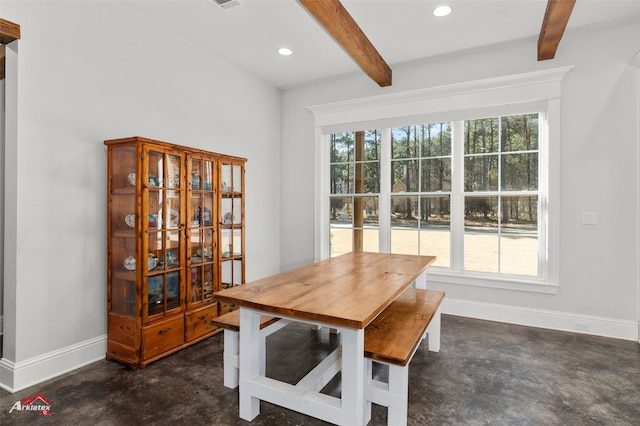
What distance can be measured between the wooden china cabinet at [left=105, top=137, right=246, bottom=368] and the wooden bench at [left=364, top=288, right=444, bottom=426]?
1.71 meters

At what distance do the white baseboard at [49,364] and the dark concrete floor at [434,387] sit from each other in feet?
0.23

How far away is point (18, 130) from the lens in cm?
230

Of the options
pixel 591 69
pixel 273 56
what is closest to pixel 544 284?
pixel 591 69

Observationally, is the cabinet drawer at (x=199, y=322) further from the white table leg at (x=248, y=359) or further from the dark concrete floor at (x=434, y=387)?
the white table leg at (x=248, y=359)

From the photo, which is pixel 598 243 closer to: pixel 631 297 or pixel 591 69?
pixel 631 297

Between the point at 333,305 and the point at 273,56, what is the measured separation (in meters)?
3.27

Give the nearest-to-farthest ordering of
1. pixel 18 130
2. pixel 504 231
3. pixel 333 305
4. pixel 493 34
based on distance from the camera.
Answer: pixel 333 305, pixel 18 130, pixel 493 34, pixel 504 231

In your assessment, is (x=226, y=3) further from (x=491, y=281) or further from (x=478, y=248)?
(x=491, y=281)

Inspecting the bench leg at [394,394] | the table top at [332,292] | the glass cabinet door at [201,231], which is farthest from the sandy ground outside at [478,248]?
the bench leg at [394,394]

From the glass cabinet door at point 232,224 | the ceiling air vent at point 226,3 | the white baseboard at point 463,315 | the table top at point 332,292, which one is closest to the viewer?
the table top at point 332,292

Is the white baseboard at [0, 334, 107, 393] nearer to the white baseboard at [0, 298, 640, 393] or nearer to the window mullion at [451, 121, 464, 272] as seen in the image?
the white baseboard at [0, 298, 640, 393]

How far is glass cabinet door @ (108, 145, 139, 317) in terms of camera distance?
2656mm

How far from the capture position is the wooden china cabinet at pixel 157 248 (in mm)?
2600

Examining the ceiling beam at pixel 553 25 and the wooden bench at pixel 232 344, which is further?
the ceiling beam at pixel 553 25
